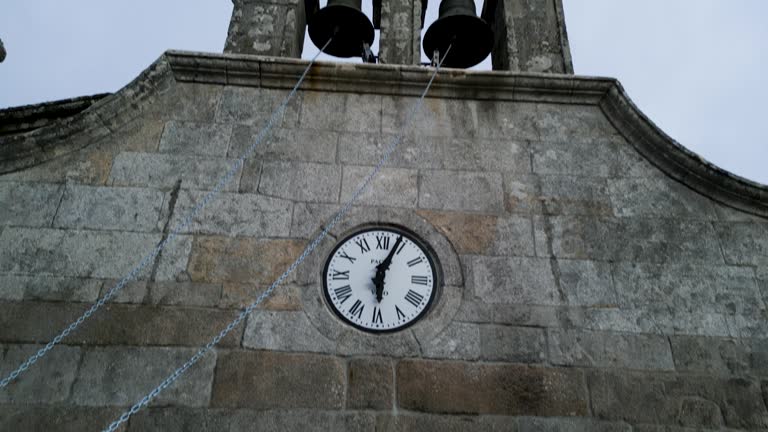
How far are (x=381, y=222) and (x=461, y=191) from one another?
611 millimetres

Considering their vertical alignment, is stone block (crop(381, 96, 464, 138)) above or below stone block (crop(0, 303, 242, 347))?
above

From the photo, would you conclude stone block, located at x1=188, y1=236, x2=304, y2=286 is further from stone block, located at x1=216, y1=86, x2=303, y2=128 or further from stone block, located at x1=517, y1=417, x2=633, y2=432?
stone block, located at x1=517, y1=417, x2=633, y2=432

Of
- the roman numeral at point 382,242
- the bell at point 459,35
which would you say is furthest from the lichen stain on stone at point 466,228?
the bell at point 459,35

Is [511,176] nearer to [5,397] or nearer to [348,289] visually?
[348,289]

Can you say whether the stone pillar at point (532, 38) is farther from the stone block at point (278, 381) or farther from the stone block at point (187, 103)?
the stone block at point (278, 381)

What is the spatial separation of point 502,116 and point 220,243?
222cm

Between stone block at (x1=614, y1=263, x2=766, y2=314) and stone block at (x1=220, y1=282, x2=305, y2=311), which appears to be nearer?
stone block at (x1=220, y1=282, x2=305, y2=311)

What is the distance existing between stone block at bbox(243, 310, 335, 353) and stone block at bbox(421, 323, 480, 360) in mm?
574

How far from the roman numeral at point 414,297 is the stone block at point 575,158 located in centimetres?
127

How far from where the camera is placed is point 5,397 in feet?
9.93

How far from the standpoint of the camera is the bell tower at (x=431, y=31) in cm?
461

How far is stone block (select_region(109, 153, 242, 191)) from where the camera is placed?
12.4 feet

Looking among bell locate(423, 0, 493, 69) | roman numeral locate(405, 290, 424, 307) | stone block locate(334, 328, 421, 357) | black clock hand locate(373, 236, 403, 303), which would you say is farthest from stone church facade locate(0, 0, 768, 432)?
bell locate(423, 0, 493, 69)

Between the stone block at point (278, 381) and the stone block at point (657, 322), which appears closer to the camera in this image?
the stone block at point (278, 381)
